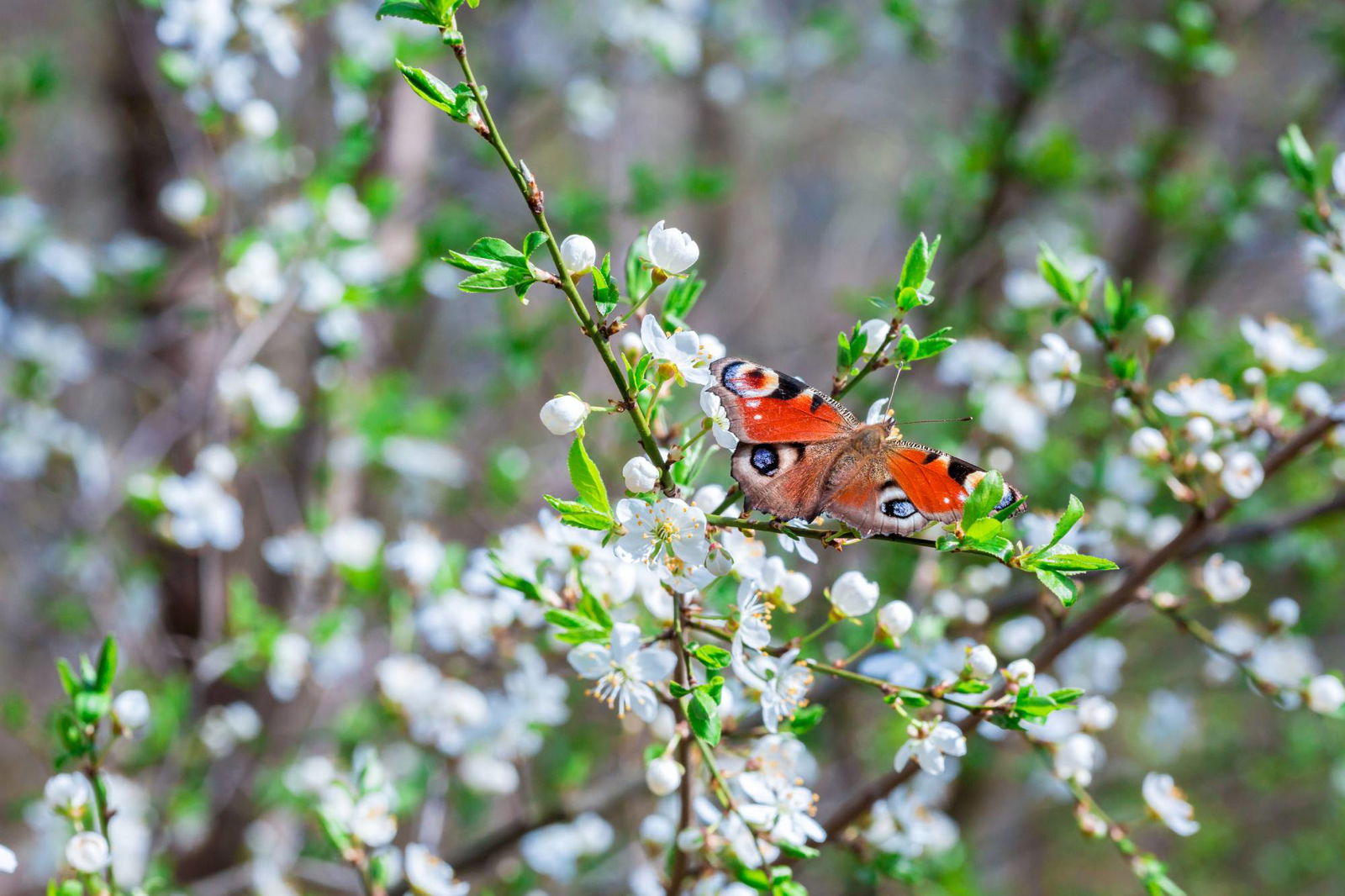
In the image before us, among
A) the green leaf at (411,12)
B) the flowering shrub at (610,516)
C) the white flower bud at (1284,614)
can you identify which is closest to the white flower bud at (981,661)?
the flowering shrub at (610,516)

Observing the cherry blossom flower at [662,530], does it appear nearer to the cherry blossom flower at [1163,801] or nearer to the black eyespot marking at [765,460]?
the black eyespot marking at [765,460]

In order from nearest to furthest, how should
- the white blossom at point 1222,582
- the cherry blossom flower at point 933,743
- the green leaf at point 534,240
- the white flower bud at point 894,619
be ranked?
the green leaf at point 534,240 → the cherry blossom flower at point 933,743 → the white flower bud at point 894,619 → the white blossom at point 1222,582

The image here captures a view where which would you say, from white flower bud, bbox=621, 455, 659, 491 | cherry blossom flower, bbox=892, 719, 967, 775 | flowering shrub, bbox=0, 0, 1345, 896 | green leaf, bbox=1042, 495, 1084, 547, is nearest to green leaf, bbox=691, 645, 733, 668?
flowering shrub, bbox=0, 0, 1345, 896

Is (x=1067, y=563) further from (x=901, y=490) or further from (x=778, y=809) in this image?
(x=778, y=809)

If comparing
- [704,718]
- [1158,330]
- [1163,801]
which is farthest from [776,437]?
[1163,801]

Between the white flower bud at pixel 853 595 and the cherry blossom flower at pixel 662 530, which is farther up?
the cherry blossom flower at pixel 662 530

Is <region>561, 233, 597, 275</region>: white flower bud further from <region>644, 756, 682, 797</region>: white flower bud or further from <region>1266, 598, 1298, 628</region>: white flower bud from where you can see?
<region>1266, 598, 1298, 628</region>: white flower bud

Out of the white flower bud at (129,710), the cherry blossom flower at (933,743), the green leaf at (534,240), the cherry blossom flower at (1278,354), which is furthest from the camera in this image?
the cherry blossom flower at (1278,354)
